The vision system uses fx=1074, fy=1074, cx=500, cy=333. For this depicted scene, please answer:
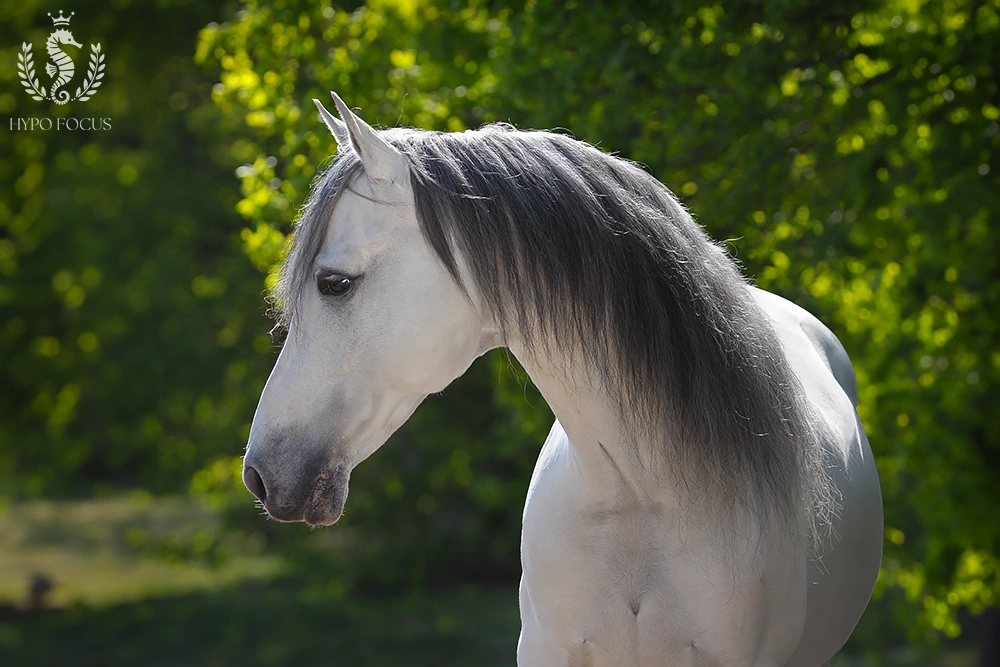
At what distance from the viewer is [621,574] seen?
2148 mm

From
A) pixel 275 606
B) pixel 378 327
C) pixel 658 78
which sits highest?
pixel 658 78

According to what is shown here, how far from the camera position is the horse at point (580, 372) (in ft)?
6.45

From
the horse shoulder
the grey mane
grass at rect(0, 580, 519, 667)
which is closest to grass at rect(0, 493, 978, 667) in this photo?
grass at rect(0, 580, 519, 667)

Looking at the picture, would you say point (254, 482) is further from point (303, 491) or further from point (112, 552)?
point (112, 552)

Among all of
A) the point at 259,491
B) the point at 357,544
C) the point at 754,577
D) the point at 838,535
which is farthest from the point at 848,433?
the point at 357,544

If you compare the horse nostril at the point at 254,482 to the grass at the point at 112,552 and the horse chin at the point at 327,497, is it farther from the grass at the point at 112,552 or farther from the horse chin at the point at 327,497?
the grass at the point at 112,552

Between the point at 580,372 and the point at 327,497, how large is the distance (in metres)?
0.54

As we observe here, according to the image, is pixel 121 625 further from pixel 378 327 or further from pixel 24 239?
pixel 378 327

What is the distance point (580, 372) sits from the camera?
6.84 ft

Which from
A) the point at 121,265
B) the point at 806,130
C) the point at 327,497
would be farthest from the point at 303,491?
the point at 121,265

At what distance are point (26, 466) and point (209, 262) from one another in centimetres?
378

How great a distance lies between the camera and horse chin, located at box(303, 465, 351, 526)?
196 cm

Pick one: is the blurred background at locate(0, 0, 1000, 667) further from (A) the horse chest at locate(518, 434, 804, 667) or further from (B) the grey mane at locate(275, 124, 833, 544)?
(A) the horse chest at locate(518, 434, 804, 667)

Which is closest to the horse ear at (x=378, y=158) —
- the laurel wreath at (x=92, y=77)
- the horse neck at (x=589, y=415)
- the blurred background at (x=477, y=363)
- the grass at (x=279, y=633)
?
the horse neck at (x=589, y=415)
